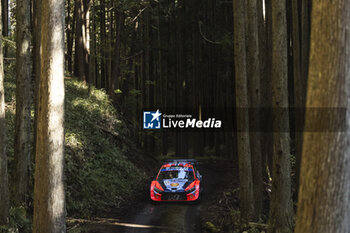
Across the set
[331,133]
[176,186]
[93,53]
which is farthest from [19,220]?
[93,53]

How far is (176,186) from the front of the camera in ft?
52.9

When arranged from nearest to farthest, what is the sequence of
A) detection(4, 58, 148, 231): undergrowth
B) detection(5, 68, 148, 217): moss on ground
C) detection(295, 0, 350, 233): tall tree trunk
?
detection(295, 0, 350, 233): tall tree trunk, detection(4, 58, 148, 231): undergrowth, detection(5, 68, 148, 217): moss on ground

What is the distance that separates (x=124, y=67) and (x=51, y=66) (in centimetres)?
2514

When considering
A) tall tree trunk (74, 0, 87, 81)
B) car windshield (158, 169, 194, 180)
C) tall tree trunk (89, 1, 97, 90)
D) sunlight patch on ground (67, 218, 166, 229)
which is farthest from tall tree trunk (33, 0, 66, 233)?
tall tree trunk (89, 1, 97, 90)

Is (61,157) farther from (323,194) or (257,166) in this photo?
(257,166)

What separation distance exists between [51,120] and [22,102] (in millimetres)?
3358

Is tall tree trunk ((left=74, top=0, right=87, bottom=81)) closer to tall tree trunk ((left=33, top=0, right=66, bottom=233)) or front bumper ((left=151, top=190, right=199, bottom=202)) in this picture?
front bumper ((left=151, top=190, right=199, bottom=202))

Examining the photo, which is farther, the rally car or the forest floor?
the rally car

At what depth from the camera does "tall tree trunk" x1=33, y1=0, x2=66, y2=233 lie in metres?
8.38

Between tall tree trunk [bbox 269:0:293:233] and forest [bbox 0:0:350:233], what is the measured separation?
1.1 inches

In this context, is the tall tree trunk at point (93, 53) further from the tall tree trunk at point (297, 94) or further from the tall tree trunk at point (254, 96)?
the tall tree trunk at point (254, 96)

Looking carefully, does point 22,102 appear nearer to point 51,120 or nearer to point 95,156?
point 51,120

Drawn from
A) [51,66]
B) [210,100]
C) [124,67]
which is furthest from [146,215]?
[124,67]

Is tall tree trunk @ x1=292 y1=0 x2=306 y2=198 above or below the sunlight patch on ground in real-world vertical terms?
above
